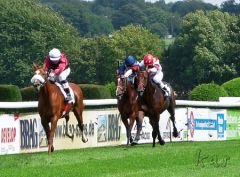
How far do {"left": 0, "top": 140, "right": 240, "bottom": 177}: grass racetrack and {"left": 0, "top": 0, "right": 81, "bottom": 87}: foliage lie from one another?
216 feet

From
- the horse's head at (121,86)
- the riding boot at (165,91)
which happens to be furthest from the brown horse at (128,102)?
the riding boot at (165,91)

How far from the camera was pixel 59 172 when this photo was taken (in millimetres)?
12852

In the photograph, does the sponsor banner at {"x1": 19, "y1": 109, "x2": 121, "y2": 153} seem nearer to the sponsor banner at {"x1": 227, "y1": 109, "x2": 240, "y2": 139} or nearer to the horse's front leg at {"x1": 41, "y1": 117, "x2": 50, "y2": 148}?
the horse's front leg at {"x1": 41, "y1": 117, "x2": 50, "y2": 148}

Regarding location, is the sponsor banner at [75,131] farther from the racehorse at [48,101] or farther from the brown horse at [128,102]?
the brown horse at [128,102]

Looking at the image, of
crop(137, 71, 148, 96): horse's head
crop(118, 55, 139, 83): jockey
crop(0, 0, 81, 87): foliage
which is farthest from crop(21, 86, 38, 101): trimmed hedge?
crop(0, 0, 81, 87): foliage

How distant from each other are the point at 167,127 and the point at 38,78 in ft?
27.8

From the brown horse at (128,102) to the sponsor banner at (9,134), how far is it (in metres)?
2.94

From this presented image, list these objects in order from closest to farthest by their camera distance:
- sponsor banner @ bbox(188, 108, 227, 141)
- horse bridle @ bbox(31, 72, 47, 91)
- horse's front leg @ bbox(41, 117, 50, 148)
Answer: horse bridle @ bbox(31, 72, 47, 91) < horse's front leg @ bbox(41, 117, 50, 148) < sponsor banner @ bbox(188, 108, 227, 141)

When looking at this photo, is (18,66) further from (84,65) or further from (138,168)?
(138,168)

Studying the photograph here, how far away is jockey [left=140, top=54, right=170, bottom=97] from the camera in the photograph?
2025 cm

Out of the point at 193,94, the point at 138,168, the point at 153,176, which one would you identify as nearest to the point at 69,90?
the point at 138,168

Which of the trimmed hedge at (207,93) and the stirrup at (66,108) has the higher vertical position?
the stirrup at (66,108)

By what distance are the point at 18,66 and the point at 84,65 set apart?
9.02m

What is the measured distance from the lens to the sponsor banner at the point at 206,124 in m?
26.0
